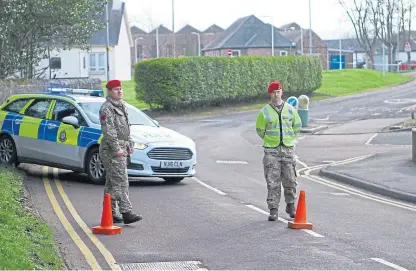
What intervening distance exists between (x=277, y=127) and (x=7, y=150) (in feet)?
26.9

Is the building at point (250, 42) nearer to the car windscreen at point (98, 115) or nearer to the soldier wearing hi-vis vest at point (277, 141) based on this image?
the car windscreen at point (98, 115)

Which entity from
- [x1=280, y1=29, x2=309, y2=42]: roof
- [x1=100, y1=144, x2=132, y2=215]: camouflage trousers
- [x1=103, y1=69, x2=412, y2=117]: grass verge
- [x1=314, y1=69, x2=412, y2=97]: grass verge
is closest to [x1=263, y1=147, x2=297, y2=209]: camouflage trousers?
[x1=100, y1=144, x2=132, y2=215]: camouflage trousers

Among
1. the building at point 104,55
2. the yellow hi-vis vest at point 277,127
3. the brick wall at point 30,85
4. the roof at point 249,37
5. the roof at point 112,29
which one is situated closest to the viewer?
the yellow hi-vis vest at point 277,127

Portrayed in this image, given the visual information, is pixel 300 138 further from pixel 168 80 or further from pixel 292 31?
pixel 292 31

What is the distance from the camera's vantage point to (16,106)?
1981cm

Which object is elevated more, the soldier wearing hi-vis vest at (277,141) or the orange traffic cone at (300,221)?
the soldier wearing hi-vis vest at (277,141)

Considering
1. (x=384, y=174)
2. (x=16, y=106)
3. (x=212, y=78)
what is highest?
(x=212, y=78)

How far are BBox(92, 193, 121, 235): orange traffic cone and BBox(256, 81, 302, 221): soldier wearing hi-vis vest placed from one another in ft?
7.86

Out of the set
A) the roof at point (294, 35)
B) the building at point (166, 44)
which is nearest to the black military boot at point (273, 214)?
the roof at point (294, 35)

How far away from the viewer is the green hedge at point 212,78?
41969 millimetres

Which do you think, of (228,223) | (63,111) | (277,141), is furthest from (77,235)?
(63,111)

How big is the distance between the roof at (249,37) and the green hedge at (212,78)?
4556 cm

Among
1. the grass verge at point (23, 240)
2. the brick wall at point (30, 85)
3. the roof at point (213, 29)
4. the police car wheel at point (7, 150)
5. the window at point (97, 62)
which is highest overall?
the roof at point (213, 29)

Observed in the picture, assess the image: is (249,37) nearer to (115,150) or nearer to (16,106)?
(16,106)
